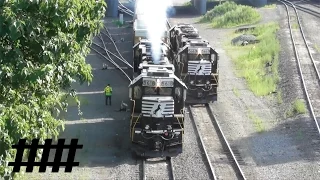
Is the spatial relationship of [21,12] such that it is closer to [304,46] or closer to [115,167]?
[115,167]

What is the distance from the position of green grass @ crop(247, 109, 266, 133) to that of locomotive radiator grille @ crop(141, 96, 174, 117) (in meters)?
5.91

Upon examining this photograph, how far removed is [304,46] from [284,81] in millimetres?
10060

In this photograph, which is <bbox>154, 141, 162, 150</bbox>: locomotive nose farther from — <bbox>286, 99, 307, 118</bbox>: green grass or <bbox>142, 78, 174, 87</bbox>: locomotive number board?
<bbox>286, 99, 307, 118</bbox>: green grass

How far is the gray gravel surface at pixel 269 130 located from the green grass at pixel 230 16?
21.0 m

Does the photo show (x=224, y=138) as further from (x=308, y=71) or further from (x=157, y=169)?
(x=308, y=71)

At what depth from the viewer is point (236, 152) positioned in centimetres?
2266

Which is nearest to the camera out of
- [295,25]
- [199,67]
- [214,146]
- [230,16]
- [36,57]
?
[36,57]

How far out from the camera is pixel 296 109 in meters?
27.8

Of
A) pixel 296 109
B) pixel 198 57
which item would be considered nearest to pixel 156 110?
pixel 198 57

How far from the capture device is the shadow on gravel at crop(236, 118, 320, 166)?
2202 cm

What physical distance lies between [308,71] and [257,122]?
9.69 meters

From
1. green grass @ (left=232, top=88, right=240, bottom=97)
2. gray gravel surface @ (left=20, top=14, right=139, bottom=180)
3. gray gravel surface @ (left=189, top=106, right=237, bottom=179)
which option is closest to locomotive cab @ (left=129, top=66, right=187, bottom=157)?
gray gravel surface @ (left=20, top=14, right=139, bottom=180)

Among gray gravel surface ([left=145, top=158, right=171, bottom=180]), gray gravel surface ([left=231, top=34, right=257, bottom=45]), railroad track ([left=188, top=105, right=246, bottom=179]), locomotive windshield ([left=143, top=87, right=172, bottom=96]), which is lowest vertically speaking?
gray gravel surface ([left=145, top=158, right=171, bottom=180])

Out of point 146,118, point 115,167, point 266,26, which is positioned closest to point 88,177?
point 115,167
